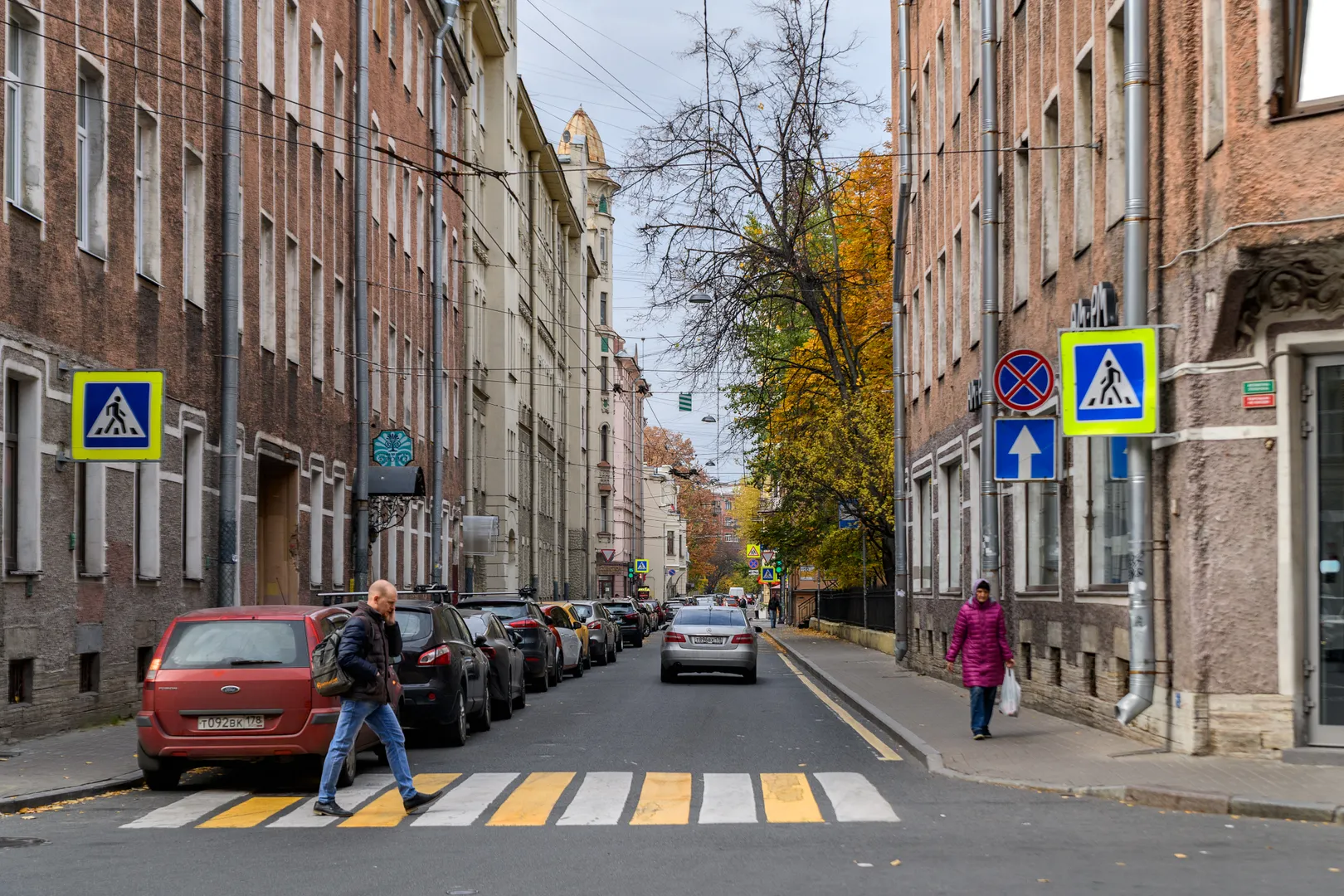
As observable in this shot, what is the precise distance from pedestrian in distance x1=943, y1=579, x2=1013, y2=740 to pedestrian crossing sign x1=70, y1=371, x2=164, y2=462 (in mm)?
8030

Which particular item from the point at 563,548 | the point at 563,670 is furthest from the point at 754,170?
the point at 563,548

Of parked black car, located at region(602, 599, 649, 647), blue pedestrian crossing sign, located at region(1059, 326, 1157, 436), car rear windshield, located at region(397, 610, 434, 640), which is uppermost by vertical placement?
blue pedestrian crossing sign, located at region(1059, 326, 1157, 436)

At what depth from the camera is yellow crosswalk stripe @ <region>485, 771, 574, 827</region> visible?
11375 mm

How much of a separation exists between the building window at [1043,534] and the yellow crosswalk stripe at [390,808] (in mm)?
8545

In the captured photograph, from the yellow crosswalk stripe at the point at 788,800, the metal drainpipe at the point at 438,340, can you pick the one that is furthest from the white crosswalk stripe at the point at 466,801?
the metal drainpipe at the point at 438,340

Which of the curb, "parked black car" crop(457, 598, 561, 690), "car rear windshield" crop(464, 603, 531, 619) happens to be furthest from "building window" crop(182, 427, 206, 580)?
the curb

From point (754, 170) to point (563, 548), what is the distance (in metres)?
38.7

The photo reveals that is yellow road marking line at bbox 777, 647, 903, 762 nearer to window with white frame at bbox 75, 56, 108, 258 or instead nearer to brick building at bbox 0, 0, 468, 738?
brick building at bbox 0, 0, 468, 738

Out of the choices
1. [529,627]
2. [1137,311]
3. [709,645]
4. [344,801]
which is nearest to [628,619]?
[709,645]

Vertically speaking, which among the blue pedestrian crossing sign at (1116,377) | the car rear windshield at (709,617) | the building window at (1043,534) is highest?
the blue pedestrian crossing sign at (1116,377)

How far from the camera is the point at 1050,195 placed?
65.7 ft

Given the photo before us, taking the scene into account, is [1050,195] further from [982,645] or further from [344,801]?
[344,801]

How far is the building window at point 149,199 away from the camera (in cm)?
2094

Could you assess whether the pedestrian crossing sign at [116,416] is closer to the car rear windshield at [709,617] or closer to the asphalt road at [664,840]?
the asphalt road at [664,840]
